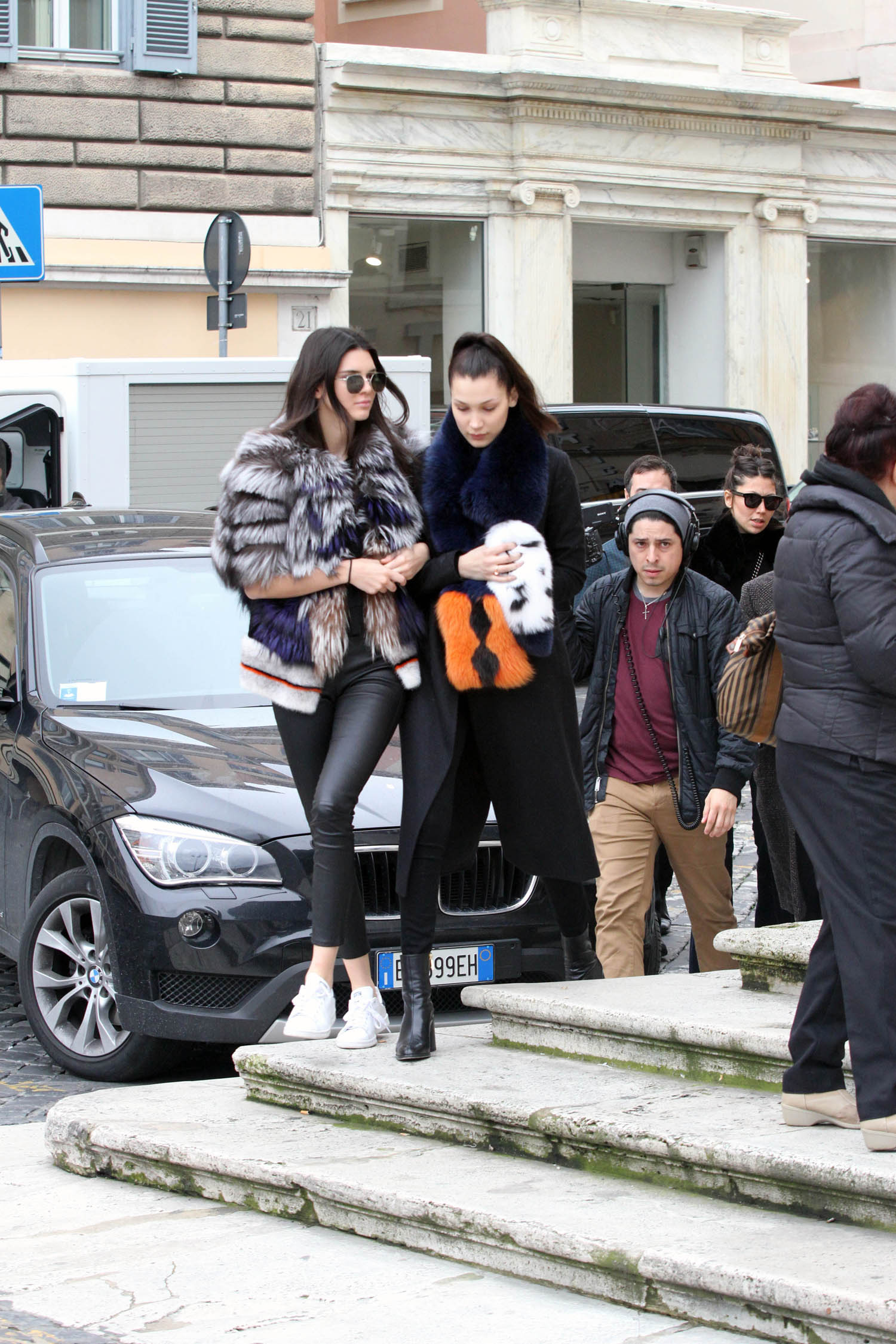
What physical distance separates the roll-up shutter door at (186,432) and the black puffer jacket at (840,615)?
9129 millimetres

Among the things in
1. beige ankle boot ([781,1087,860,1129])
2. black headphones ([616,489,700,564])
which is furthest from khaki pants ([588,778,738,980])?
beige ankle boot ([781,1087,860,1129])

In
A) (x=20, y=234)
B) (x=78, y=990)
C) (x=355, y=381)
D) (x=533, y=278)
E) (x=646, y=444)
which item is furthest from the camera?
(x=533, y=278)

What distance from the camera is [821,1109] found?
443cm

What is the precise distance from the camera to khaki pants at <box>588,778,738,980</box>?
6.28m

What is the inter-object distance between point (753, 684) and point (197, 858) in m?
2.03

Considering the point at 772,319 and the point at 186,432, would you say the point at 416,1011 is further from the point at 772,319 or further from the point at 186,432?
the point at 772,319

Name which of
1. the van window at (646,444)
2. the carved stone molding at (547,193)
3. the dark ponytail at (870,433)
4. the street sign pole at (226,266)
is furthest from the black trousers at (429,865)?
the carved stone molding at (547,193)

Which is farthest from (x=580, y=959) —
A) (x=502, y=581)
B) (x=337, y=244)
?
(x=337, y=244)

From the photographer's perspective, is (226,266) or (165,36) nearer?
(226,266)

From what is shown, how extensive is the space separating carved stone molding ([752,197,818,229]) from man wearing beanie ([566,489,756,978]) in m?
17.7

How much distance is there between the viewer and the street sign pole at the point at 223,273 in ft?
49.3

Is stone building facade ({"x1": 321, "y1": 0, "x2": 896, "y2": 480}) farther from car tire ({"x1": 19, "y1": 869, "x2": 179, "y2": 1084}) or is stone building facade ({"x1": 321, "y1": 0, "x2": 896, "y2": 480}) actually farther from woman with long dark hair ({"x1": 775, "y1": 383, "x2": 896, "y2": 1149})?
woman with long dark hair ({"x1": 775, "y1": 383, "x2": 896, "y2": 1149})

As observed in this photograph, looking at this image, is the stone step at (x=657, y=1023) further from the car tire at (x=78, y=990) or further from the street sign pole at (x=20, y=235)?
the street sign pole at (x=20, y=235)

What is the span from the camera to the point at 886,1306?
3.59 m
